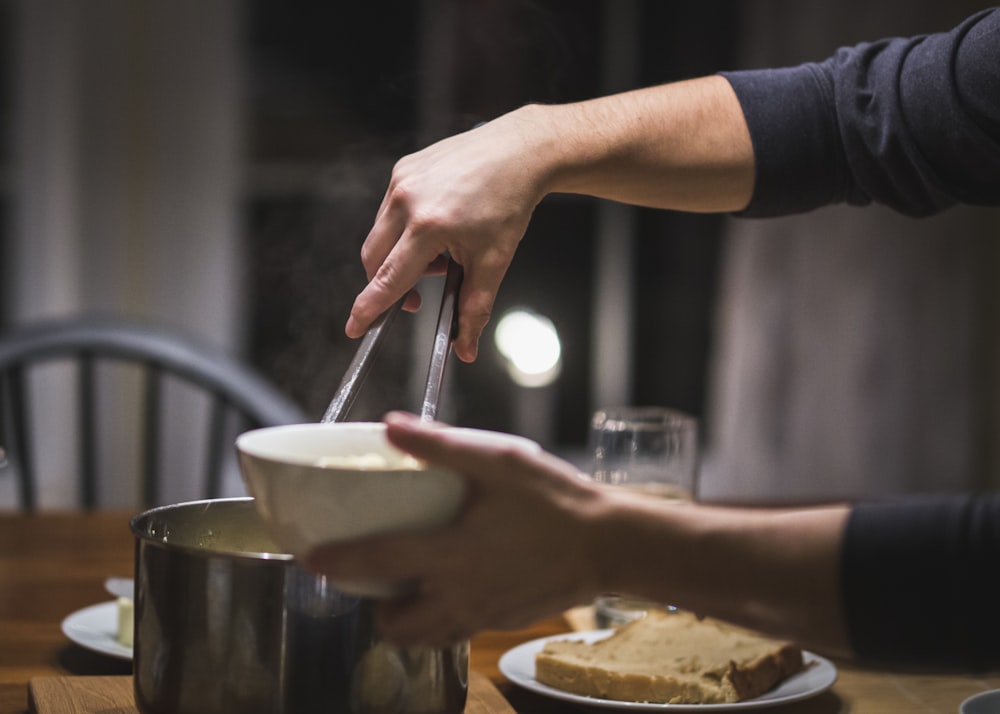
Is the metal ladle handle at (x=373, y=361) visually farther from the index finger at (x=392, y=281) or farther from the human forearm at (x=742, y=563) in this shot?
the human forearm at (x=742, y=563)

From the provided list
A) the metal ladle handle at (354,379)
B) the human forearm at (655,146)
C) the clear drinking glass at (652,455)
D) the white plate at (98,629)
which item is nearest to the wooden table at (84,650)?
the white plate at (98,629)

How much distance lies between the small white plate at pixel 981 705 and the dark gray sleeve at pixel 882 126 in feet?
1.64

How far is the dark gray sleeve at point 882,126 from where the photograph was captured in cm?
102

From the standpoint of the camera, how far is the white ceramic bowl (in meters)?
0.54

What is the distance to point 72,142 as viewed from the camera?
9.36 feet

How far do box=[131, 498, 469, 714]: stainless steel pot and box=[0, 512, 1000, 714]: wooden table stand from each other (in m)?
0.24


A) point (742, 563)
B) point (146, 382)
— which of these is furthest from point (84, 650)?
point (146, 382)

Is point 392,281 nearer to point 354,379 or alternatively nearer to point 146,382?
point 354,379

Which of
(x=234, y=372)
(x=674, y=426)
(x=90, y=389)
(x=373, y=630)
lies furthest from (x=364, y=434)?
(x=90, y=389)

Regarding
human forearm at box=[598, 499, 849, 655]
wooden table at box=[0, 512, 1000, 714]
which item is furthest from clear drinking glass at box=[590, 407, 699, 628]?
human forearm at box=[598, 499, 849, 655]

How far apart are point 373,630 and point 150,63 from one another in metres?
2.56

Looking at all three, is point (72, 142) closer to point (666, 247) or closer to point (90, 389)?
point (90, 389)

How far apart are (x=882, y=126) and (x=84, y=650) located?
835mm

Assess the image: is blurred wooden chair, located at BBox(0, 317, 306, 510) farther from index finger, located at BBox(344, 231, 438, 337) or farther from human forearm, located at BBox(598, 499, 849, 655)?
human forearm, located at BBox(598, 499, 849, 655)
